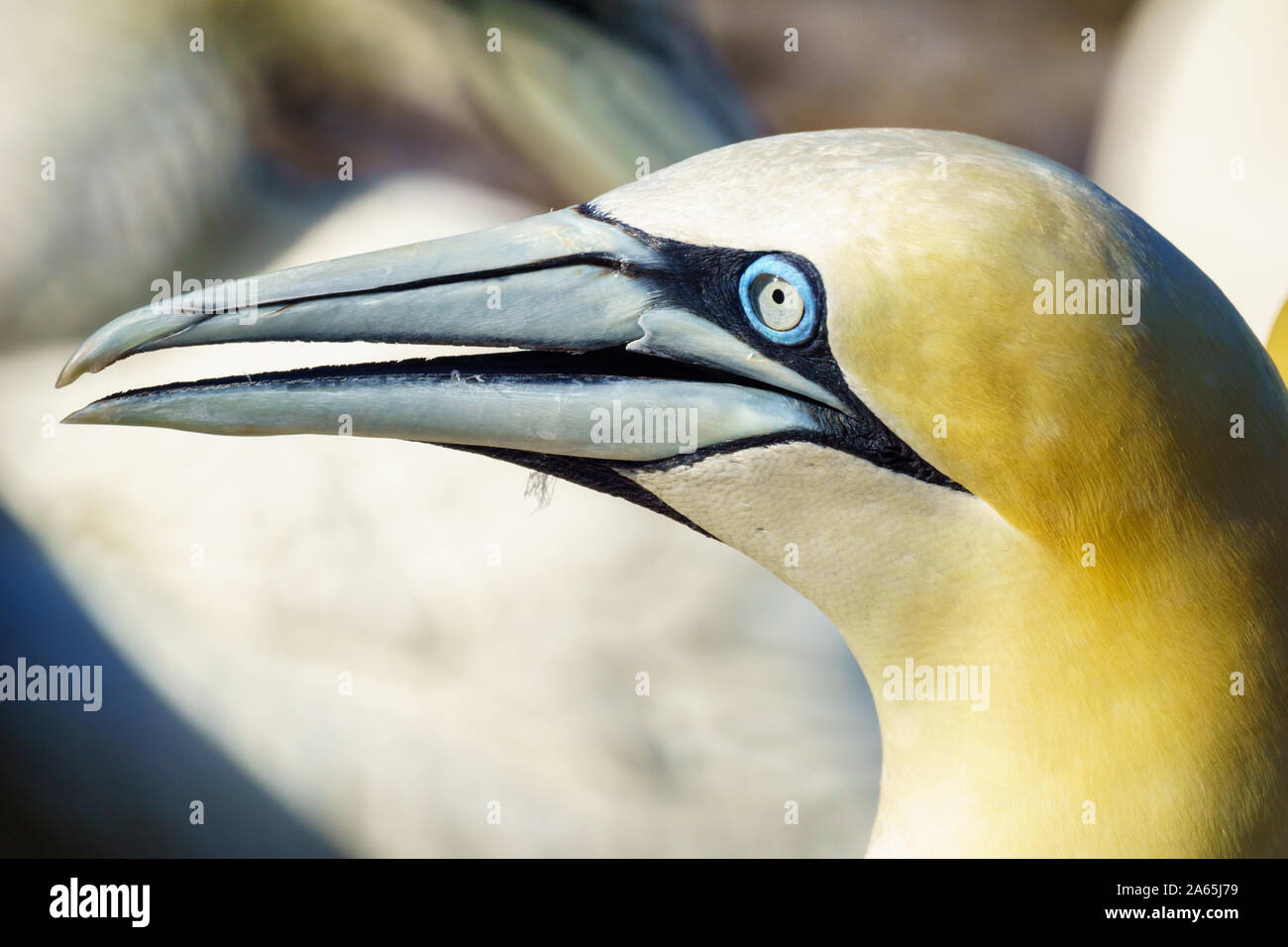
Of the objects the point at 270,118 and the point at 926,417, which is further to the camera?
the point at 270,118

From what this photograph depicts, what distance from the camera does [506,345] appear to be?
53.9 inches

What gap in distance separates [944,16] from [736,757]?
3.00m

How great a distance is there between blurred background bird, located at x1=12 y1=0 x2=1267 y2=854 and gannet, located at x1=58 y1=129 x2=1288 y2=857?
6.38ft

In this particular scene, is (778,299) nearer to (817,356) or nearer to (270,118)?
(817,356)

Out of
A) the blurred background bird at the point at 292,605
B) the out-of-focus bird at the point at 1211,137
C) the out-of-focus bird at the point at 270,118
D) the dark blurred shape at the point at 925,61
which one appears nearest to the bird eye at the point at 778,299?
the blurred background bird at the point at 292,605

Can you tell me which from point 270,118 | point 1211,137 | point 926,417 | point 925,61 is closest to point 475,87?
point 270,118

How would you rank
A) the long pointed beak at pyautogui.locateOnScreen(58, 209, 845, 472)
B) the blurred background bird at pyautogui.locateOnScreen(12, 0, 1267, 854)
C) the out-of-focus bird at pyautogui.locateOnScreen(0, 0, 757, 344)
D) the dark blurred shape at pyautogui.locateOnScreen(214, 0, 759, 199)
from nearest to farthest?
the long pointed beak at pyautogui.locateOnScreen(58, 209, 845, 472), the blurred background bird at pyautogui.locateOnScreen(12, 0, 1267, 854), the out-of-focus bird at pyautogui.locateOnScreen(0, 0, 757, 344), the dark blurred shape at pyautogui.locateOnScreen(214, 0, 759, 199)

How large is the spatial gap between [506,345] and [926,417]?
48 centimetres

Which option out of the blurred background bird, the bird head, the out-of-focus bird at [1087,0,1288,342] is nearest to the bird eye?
the bird head

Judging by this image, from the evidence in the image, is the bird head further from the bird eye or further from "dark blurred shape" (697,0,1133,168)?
"dark blurred shape" (697,0,1133,168)

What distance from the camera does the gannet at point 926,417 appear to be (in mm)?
1225

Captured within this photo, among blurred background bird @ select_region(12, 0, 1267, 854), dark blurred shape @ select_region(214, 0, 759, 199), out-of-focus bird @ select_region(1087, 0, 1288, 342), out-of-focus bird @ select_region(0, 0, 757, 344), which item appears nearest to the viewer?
blurred background bird @ select_region(12, 0, 1267, 854)

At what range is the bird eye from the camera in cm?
127
